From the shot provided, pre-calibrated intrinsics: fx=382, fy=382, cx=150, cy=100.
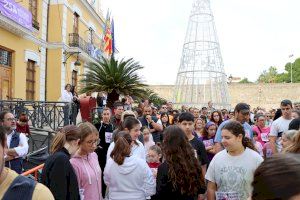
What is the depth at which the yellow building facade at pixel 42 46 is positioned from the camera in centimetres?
1667

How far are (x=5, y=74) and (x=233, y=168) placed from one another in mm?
14994

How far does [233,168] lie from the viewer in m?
3.94

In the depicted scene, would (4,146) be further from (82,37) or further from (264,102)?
(264,102)

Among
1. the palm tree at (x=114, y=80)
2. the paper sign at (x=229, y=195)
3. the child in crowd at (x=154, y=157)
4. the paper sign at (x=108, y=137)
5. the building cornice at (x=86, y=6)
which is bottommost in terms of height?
the paper sign at (x=229, y=195)

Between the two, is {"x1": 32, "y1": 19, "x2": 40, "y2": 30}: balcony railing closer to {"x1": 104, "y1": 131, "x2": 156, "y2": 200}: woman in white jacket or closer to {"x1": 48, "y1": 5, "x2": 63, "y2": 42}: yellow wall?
{"x1": 48, "y1": 5, "x2": 63, "y2": 42}: yellow wall

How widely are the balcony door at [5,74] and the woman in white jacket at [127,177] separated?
44.2 ft

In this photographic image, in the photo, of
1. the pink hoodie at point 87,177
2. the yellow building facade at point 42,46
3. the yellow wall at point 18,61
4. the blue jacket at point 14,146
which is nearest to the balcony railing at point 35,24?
the yellow building facade at point 42,46

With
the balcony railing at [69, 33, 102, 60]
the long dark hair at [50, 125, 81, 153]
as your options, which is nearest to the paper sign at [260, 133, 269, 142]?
the long dark hair at [50, 125, 81, 153]

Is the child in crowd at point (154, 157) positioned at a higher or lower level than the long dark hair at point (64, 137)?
lower

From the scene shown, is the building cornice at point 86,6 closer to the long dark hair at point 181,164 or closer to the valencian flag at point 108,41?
the valencian flag at point 108,41

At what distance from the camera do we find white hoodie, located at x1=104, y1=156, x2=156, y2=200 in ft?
14.7

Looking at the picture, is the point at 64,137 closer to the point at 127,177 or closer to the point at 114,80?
the point at 127,177

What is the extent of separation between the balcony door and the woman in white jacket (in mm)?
13462

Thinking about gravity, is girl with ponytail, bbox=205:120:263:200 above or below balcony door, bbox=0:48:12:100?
below
